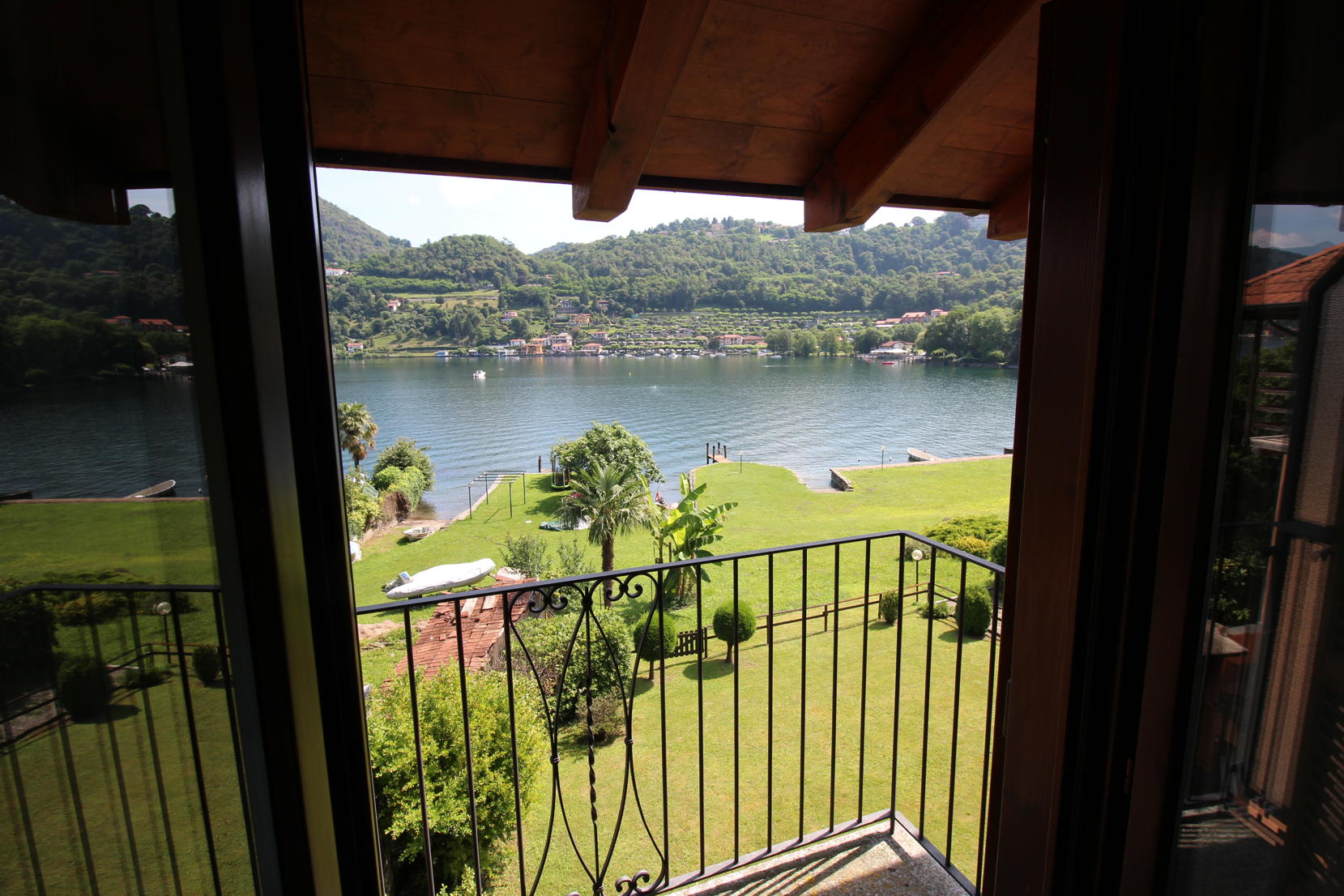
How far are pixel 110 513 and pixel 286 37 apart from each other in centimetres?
57

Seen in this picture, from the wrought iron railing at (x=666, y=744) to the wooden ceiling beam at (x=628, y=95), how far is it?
0.83 metres

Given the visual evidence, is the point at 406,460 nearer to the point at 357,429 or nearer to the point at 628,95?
the point at 357,429

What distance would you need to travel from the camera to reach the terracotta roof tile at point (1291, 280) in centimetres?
52

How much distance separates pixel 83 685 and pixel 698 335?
53.3m

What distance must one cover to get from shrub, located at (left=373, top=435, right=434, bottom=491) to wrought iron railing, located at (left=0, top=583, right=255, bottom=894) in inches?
1128

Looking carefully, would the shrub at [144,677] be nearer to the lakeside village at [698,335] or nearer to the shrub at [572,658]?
the shrub at [572,658]

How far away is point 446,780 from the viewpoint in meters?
6.57

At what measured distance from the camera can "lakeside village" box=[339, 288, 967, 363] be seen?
1797 inches

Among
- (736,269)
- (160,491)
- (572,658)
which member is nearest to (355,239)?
(736,269)

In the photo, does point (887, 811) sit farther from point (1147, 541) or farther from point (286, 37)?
point (286, 37)

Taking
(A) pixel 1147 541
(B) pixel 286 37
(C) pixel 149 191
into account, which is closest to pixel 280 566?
(C) pixel 149 191

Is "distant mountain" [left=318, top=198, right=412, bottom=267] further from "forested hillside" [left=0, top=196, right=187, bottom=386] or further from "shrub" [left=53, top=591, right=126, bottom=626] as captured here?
"shrub" [left=53, top=591, right=126, bottom=626]

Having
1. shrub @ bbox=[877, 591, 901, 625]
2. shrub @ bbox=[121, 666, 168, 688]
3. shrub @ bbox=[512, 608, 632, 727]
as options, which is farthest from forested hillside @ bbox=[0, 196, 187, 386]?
shrub @ bbox=[877, 591, 901, 625]

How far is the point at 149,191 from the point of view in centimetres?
46
